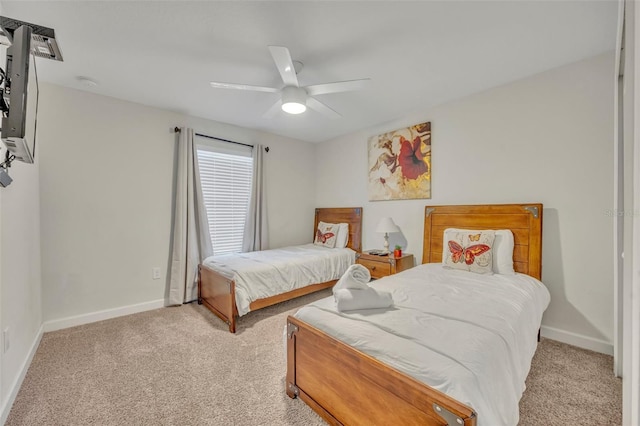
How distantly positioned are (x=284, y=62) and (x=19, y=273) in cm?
254

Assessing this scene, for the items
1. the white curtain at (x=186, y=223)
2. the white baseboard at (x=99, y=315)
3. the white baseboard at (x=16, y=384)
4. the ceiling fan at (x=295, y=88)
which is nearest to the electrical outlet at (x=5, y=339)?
the white baseboard at (x=16, y=384)

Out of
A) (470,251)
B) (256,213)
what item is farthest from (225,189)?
(470,251)

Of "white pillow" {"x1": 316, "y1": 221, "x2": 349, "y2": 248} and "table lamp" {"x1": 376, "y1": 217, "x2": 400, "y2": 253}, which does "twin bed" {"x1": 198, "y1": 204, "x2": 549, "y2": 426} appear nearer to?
"table lamp" {"x1": 376, "y1": 217, "x2": 400, "y2": 253}

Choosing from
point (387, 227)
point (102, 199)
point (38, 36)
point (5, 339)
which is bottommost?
point (5, 339)

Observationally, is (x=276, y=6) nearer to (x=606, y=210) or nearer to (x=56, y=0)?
(x=56, y=0)

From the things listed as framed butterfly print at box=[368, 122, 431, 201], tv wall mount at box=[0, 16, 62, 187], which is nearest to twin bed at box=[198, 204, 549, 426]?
framed butterfly print at box=[368, 122, 431, 201]

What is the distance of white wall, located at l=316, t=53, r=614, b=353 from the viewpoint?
2.17 m

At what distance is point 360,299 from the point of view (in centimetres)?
159

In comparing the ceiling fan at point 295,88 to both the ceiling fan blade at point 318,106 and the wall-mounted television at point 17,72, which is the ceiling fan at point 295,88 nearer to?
the ceiling fan blade at point 318,106

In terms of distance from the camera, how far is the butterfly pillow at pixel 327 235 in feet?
13.7

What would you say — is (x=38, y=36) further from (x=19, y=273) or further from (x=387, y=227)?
(x=387, y=227)

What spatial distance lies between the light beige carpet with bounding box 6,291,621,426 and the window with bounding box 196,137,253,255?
150 cm

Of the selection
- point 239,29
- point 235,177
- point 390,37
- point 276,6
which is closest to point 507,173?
point 390,37

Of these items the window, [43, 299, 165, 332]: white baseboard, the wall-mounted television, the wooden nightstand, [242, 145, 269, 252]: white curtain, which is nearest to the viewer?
the wall-mounted television
